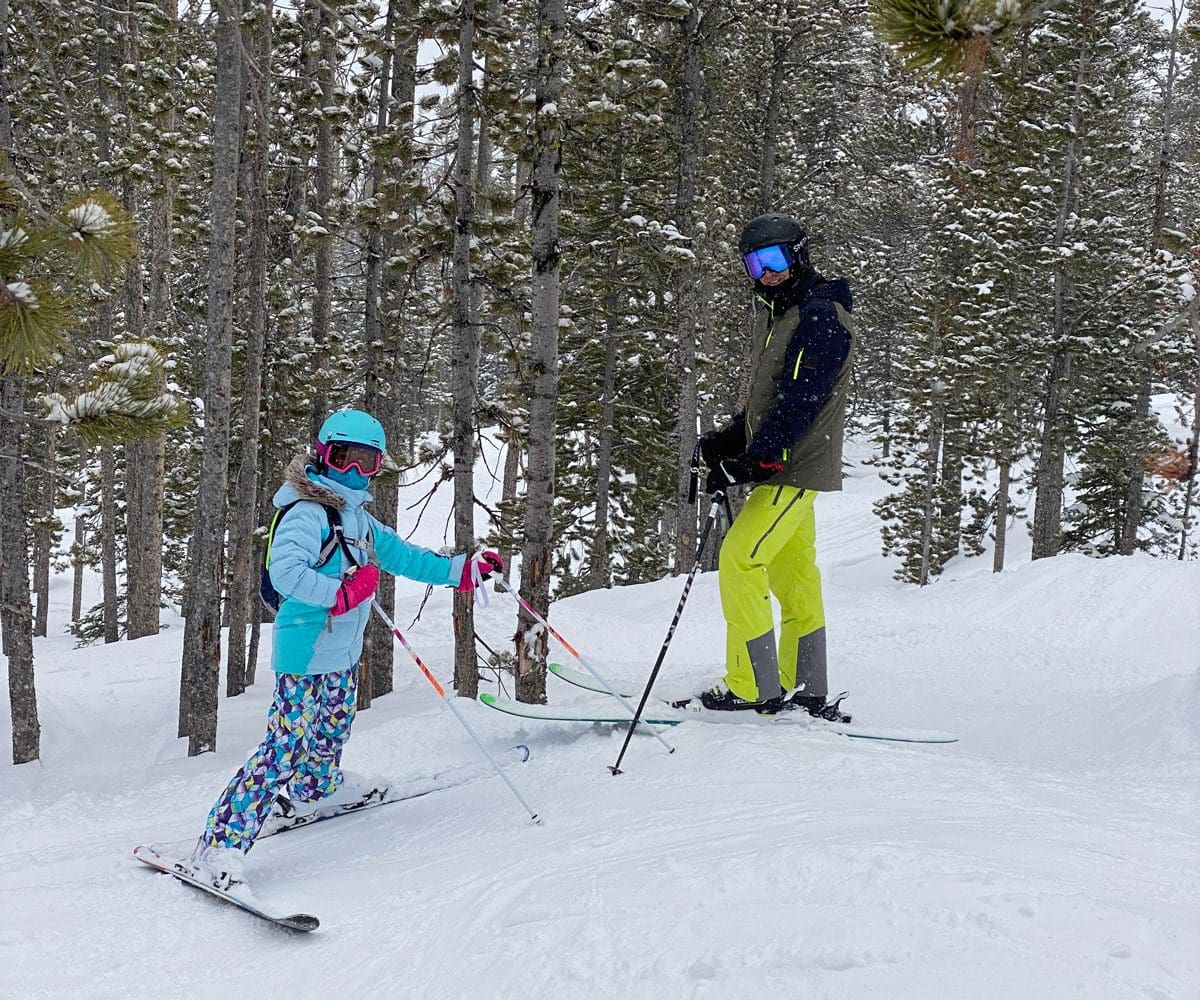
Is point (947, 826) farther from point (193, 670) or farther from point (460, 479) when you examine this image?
point (193, 670)

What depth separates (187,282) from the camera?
17781mm

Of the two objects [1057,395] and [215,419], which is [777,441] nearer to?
[215,419]

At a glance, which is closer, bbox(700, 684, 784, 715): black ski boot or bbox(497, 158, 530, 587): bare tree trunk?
bbox(700, 684, 784, 715): black ski boot

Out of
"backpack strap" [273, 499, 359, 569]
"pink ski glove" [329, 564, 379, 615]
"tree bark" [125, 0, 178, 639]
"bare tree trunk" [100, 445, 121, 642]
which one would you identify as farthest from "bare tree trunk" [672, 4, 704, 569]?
"bare tree trunk" [100, 445, 121, 642]

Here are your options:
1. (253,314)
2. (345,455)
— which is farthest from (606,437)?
(345,455)

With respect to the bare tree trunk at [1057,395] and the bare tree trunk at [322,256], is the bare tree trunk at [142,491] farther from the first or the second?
the bare tree trunk at [1057,395]

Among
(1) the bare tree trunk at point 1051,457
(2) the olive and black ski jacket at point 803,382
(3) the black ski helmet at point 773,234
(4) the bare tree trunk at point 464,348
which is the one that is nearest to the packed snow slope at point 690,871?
(2) the olive and black ski jacket at point 803,382

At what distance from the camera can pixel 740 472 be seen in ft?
16.3

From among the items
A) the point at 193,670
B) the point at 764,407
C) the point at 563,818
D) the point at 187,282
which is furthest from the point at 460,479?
the point at 187,282

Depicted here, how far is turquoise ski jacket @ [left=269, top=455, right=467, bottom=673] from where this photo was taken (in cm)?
398

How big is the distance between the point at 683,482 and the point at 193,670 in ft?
35.1

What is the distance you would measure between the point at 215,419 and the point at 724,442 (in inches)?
205

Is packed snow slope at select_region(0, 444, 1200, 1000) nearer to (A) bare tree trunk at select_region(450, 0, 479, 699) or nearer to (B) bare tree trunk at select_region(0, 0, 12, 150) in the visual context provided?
(A) bare tree trunk at select_region(450, 0, 479, 699)

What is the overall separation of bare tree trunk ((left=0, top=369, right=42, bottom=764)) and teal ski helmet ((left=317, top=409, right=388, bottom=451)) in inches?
194
